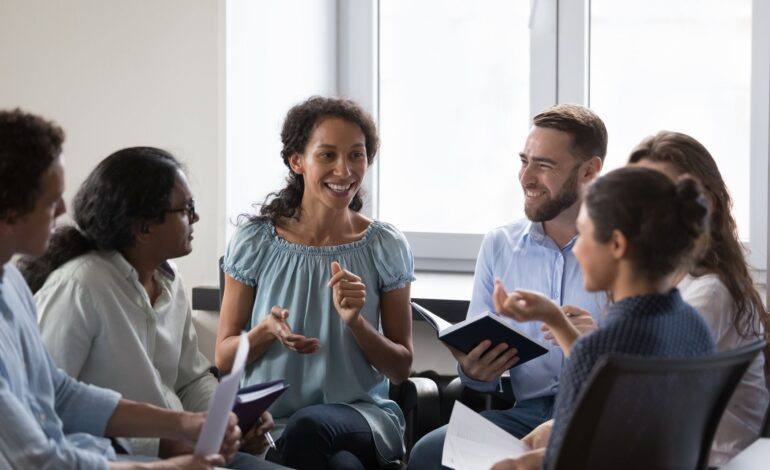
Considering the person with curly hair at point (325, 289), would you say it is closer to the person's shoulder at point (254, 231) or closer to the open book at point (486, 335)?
the person's shoulder at point (254, 231)

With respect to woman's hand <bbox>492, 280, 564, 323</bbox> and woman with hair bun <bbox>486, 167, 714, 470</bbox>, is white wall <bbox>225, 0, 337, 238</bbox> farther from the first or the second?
woman with hair bun <bbox>486, 167, 714, 470</bbox>

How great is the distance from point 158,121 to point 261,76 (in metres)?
0.35

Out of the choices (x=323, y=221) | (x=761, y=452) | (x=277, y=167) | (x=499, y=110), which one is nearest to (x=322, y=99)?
(x=323, y=221)

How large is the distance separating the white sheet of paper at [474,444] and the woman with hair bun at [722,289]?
41 centimetres

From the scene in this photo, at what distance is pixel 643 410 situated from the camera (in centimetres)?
141

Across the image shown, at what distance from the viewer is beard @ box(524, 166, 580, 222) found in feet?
8.55

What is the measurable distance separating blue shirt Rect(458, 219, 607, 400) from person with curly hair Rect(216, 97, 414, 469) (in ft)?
0.67

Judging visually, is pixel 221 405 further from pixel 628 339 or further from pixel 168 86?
pixel 168 86

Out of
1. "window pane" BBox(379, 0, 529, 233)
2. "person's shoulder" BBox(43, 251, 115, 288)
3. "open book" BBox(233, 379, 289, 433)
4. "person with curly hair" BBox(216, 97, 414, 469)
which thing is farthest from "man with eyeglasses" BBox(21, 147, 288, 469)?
"window pane" BBox(379, 0, 529, 233)

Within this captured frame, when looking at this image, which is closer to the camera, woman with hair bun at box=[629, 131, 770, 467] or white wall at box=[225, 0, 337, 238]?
woman with hair bun at box=[629, 131, 770, 467]

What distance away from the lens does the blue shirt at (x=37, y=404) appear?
152 centimetres

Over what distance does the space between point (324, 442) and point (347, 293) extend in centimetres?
34

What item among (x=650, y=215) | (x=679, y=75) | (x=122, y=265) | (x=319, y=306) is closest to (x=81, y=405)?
(x=122, y=265)

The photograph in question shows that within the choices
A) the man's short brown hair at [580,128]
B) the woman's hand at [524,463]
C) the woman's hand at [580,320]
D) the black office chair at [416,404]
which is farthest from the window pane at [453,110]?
the woman's hand at [524,463]
